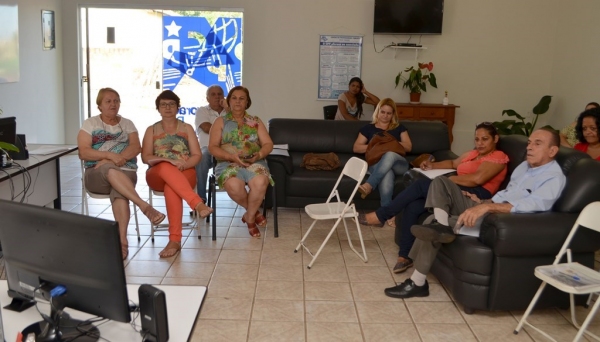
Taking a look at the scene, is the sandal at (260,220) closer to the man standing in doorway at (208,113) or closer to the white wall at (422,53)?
the man standing in doorway at (208,113)

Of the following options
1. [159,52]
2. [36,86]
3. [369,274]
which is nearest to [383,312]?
[369,274]

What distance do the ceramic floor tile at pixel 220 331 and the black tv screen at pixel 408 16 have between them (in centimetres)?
582

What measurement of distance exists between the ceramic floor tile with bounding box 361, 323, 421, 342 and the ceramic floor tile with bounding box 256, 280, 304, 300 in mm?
590

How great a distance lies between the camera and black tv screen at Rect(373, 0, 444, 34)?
27.4 ft

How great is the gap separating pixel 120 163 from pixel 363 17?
16.0 feet

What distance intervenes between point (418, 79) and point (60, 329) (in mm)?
6974

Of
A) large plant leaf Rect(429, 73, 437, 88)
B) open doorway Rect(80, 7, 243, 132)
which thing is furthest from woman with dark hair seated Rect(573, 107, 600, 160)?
open doorway Rect(80, 7, 243, 132)

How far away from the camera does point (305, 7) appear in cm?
854

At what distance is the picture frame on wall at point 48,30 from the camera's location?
26.3ft

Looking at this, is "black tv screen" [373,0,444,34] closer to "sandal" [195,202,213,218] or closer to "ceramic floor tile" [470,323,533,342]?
"sandal" [195,202,213,218]

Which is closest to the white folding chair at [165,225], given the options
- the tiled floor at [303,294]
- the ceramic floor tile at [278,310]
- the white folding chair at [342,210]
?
the tiled floor at [303,294]

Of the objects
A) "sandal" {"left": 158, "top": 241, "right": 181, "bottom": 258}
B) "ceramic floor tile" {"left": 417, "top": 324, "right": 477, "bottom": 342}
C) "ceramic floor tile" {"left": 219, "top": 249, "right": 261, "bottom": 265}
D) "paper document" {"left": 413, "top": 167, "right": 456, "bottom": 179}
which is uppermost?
"paper document" {"left": 413, "top": 167, "right": 456, "bottom": 179}

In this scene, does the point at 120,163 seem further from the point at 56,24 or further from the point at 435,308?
the point at 56,24

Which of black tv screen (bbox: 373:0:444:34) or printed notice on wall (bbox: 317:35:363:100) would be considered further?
printed notice on wall (bbox: 317:35:363:100)
